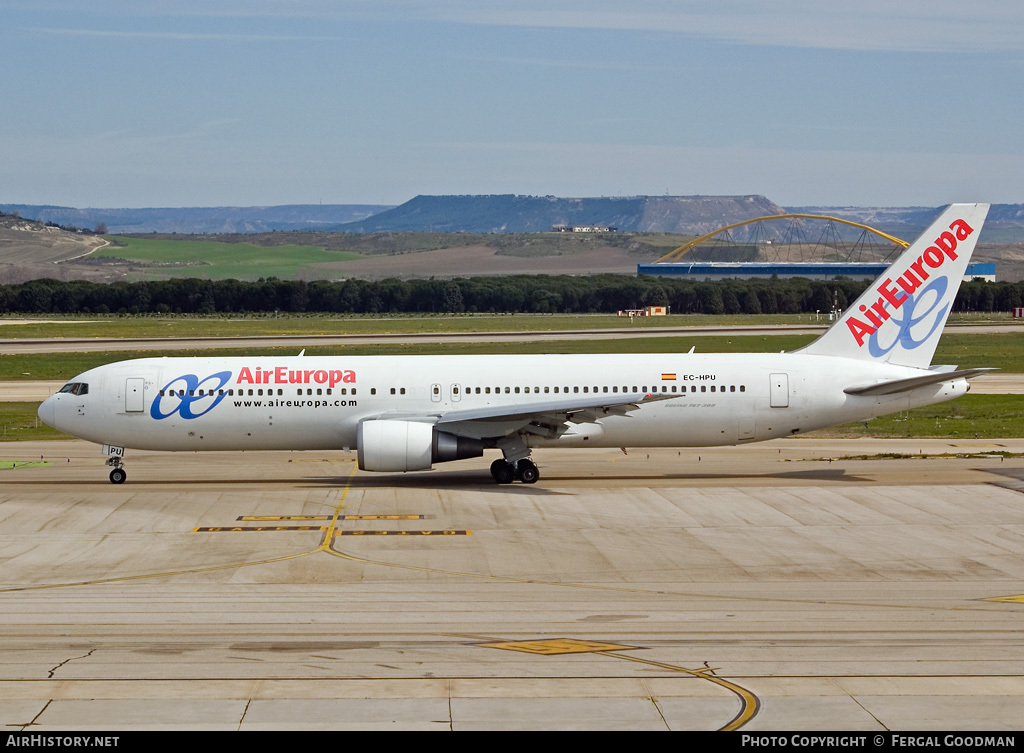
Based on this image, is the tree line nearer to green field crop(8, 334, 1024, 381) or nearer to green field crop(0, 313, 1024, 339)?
green field crop(0, 313, 1024, 339)

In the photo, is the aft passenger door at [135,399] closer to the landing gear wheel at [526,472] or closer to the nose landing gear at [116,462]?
the nose landing gear at [116,462]

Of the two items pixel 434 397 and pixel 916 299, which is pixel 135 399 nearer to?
pixel 434 397

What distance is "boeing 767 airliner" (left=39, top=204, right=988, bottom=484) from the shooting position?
3788 cm

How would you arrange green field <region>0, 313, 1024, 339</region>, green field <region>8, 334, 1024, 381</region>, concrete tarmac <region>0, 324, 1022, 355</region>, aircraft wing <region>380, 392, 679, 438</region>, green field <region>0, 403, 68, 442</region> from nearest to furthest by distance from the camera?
aircraft wing <region>380, 392, 679, 438</region>
green field <region>0, 403, 68, 442</region>
green field <region>8, 334, 1024, 381</region>
concrete tarmac <region>0, 324, 1022, 355</region>
green field <region>0, 313, 1024, 339</region>

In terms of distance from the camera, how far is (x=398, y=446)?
118ft

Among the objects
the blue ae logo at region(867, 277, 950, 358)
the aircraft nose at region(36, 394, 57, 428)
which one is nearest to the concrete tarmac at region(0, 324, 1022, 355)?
the aircraft nose at region(36, 394, 57, 428)

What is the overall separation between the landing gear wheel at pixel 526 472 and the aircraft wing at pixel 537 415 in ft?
3.51

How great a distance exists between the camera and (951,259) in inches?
1543

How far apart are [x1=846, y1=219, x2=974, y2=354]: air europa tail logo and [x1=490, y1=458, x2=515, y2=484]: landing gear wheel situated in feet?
41.0

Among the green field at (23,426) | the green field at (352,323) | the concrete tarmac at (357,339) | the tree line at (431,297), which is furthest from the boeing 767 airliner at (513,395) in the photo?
the tree line at (431,297)

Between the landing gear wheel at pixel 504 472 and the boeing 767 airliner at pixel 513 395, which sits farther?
the boeing 767 airliner at pixel 513 395

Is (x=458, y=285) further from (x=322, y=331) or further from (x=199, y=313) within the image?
(x=322, y=331)

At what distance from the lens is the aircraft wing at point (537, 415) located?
36.2 m

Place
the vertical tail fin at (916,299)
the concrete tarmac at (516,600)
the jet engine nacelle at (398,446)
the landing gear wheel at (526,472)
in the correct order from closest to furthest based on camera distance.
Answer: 1. the concrete tarmac at (516,600)
2. the jet engine nacelle at (398,446)
3. the landing gear wheel at (526,472)
4. the vertical tail fin at (916,299)
